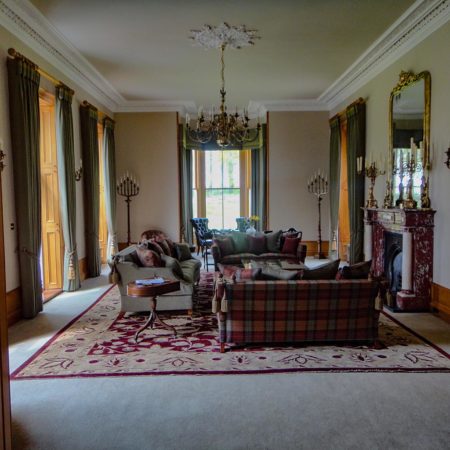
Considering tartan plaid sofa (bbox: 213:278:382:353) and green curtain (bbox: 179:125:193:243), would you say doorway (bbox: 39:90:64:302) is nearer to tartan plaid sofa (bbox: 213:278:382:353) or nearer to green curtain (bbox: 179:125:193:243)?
tartan plaid sofa (bbox: 213:278:382:353)

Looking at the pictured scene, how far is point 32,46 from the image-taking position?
546 centimetres

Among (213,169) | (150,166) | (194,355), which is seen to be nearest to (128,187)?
(150,166)

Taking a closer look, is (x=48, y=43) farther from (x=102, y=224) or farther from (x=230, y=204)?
(x=230, y=204)

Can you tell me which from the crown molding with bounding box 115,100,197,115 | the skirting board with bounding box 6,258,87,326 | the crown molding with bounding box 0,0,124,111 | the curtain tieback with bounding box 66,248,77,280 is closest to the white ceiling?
the crown molding with bounding box 0,0,124,111

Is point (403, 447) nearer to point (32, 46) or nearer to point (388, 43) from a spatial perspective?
point (388, 43)

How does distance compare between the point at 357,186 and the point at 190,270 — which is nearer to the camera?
the point at 190,270

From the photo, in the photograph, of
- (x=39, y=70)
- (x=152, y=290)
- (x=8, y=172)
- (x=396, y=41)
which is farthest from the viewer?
(x=396, y=41)

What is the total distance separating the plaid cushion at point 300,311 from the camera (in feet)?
12.8

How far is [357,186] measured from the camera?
7.66 metres

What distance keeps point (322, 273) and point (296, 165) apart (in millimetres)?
6270

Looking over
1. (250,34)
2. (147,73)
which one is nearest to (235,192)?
(147,73)

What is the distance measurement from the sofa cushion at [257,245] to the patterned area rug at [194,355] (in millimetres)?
2944

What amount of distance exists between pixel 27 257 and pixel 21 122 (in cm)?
166

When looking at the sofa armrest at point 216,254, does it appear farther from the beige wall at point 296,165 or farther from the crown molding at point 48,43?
the crown molding at point 48,43
